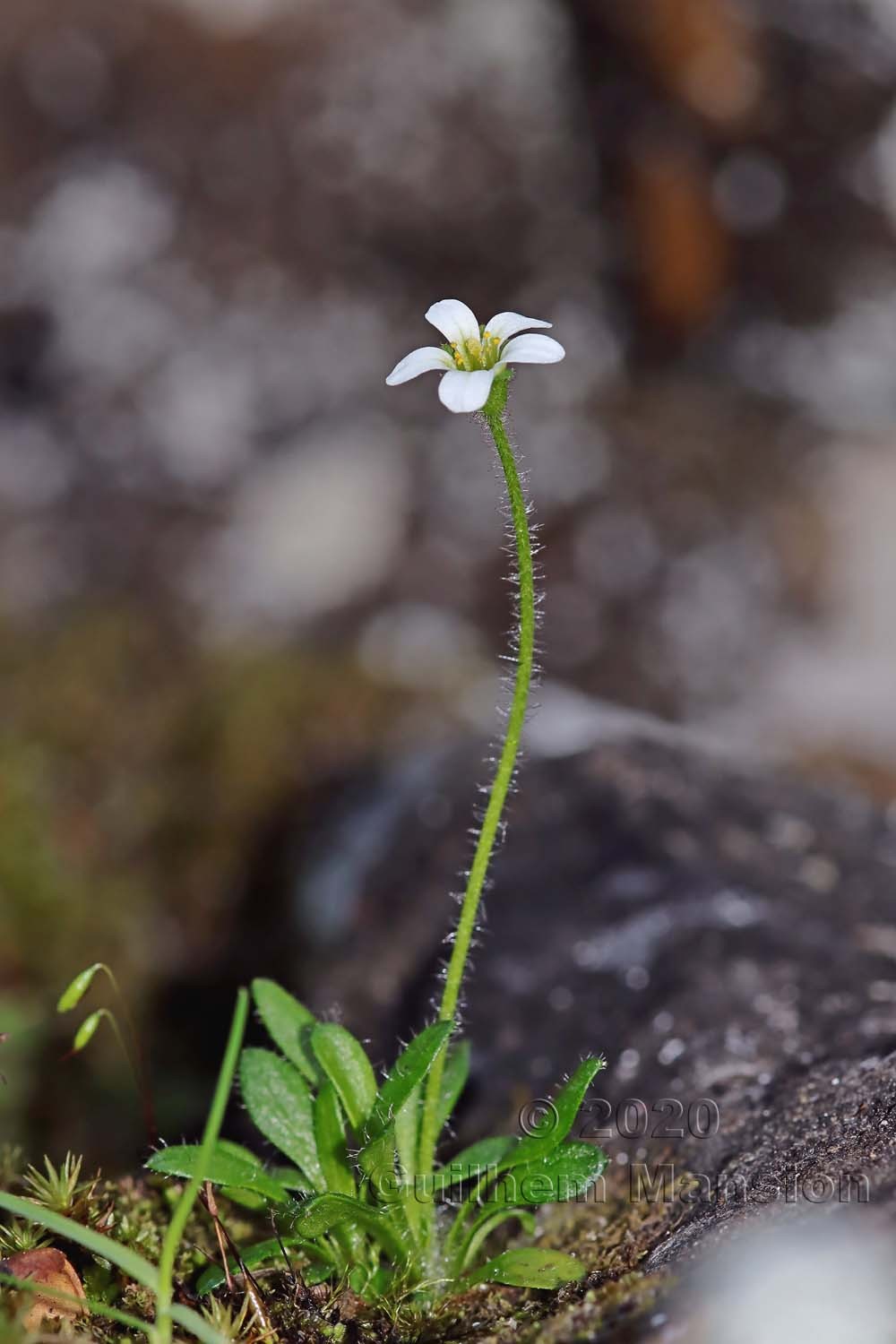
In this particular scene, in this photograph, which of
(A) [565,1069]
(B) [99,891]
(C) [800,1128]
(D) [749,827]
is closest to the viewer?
(C) [800,1128]

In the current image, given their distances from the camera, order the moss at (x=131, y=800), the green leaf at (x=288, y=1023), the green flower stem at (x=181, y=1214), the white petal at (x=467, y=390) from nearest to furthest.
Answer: the green flower stem at (x=181, y=1214)
the white petal at (x=467, y=390)
the green leaf at (x=288, y=1023)
the moss at (x=131, y=800)

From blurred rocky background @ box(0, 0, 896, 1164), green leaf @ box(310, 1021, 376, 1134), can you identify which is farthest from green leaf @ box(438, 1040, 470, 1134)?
blurred rocky background @ box(0, 0, 896, 1164)

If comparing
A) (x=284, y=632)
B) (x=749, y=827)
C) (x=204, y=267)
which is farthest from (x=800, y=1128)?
(x=204, y=267)

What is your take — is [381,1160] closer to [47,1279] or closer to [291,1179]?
[291,1179]

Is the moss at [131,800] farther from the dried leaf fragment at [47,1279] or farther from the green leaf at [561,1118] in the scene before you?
the green leaf at [561,1118]

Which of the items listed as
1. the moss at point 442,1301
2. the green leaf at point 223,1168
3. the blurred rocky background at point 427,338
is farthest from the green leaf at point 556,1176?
the blurred rocky background at point 427,338

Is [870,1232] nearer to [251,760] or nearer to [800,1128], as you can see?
[800,1128]

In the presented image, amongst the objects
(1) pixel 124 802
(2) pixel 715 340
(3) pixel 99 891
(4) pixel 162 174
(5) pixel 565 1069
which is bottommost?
(5) pixel 565 1069

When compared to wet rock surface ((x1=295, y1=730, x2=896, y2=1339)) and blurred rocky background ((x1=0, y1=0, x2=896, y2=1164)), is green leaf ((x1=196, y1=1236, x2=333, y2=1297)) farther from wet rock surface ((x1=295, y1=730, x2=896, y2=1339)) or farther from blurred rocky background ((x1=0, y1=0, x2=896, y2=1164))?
blurred rocky background ((x1=0, y1=0, x2=896, y2=1164))
